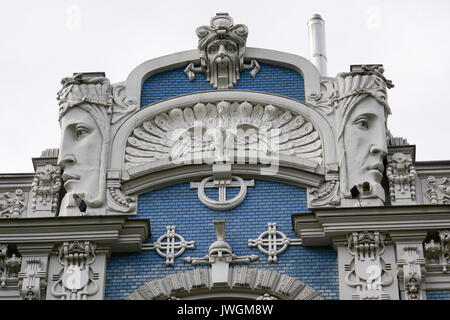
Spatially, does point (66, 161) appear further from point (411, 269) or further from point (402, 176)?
point (411, 269)

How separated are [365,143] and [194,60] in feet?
10.4

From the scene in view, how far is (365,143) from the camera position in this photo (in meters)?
17.6

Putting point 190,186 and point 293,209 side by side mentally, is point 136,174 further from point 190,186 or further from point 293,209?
point 293,209

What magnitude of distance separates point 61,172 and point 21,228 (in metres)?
1.24

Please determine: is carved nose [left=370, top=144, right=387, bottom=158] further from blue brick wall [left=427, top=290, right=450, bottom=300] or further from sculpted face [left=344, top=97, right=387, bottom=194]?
blue brick wall [left=427, top=290, right=450, bottom=300]

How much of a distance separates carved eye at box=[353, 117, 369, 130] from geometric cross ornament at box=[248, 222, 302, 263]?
202 cm

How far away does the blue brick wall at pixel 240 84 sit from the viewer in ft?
61.2

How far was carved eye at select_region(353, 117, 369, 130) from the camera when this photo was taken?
1777cm

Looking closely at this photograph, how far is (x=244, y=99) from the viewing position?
18.5m

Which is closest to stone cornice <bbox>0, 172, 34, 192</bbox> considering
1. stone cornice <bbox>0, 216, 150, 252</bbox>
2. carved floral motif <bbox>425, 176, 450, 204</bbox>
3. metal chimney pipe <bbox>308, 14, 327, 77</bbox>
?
stone cornice <bbox>0, 216, 150, 252</bbox>

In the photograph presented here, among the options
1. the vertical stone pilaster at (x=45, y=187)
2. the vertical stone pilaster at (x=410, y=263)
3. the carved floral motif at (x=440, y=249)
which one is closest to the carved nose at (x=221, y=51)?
the vertical stone pilaster at (x=45, y=187)
